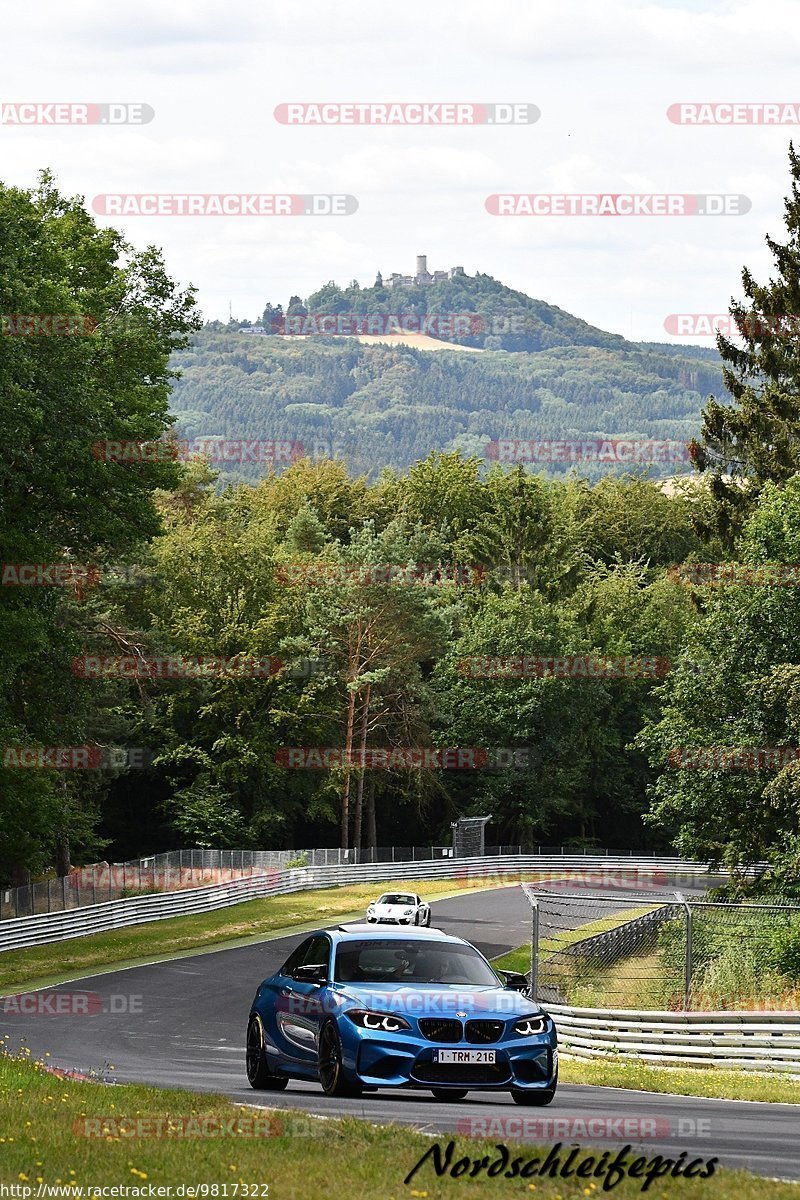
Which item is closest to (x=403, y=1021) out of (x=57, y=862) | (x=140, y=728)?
(x=57, y=862)

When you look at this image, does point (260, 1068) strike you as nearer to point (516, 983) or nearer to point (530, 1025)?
point (516, 983)

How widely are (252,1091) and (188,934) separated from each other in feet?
107

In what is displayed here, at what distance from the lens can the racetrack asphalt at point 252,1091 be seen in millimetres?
11672

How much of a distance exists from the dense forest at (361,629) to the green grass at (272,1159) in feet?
76.9

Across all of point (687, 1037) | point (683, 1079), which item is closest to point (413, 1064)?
point (683, 1079)

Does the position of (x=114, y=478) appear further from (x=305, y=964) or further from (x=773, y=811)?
(x=305, y=964)

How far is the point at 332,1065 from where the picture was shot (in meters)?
14.0

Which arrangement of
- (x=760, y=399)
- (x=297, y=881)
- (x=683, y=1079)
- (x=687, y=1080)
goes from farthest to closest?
1. (x=297, y=881)
2. (x=760, y=399)
3. (x=683, y=1079)
4. (x=687, y=1080)

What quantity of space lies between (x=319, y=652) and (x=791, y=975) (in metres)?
51.6

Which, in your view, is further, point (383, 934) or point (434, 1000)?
point (383, 934)

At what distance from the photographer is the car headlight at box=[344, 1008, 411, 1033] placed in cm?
1367

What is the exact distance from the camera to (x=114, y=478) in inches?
1538
